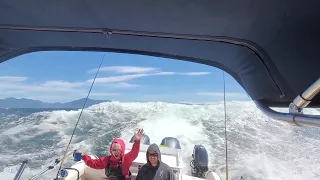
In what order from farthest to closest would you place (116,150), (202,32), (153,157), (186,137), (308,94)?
(186,137)
(116,150)
(153,157)
(202,32)
(308,94)

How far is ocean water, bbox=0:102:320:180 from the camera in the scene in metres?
6.92

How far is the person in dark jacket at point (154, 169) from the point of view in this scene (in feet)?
9.82

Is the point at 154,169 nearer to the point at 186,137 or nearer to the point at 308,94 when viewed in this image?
the point at 308,94

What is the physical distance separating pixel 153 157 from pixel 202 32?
1.98 m

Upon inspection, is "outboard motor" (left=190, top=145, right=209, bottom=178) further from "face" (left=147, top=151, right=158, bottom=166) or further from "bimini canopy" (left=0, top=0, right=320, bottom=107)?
"bimini canopy" (left=0, top=0, right=320, bottom=107)

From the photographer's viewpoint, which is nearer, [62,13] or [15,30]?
[62,13]

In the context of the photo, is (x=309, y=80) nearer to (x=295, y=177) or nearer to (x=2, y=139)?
(x=295, y=177)

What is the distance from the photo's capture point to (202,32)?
4.36ft

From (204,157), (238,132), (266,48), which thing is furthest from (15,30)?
(238,132)

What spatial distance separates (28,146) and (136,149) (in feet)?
20.1

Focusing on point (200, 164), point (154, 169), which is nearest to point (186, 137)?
point (200, 164)

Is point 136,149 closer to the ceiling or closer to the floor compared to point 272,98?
closer to the floor

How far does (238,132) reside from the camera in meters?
9.06

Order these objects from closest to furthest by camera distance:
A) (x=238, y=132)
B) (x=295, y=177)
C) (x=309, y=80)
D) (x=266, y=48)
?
(x=309, y=80) < (x=266, y=48) < (x=295, y=177) < (x=238, y=132)
